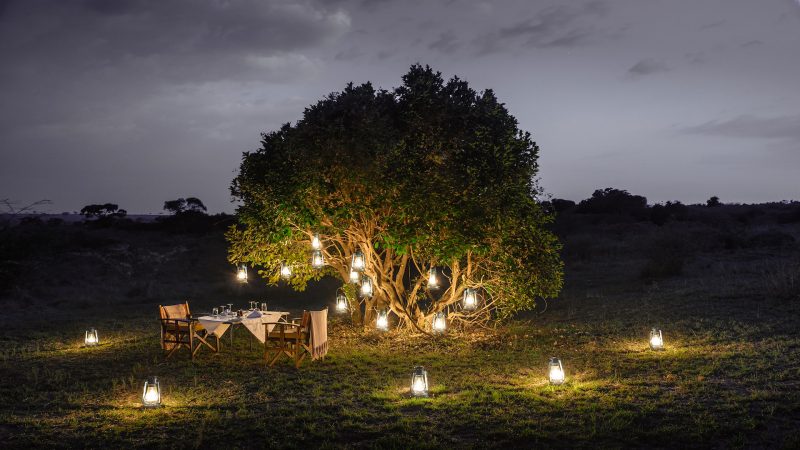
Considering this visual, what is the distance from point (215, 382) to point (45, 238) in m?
22.1

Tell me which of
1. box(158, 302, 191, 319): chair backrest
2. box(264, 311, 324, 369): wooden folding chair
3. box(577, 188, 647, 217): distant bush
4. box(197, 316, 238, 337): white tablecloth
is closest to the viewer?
box(264, 311, 324, 369): wooden folding chair

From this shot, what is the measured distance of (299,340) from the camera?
10.1 meters

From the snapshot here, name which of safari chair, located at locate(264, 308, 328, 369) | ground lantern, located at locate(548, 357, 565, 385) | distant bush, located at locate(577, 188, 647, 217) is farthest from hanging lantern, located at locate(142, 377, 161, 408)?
distant bush, located at locate(577, 188, 647, 217)

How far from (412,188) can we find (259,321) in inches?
145

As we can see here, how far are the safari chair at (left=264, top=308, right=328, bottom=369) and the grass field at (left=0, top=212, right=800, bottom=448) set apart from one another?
252mm

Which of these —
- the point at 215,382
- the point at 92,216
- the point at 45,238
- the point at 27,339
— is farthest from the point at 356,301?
the point at 92,216

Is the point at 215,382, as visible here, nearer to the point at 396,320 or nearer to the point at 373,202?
the point at 373,202

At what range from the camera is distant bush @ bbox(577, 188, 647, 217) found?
5041cm

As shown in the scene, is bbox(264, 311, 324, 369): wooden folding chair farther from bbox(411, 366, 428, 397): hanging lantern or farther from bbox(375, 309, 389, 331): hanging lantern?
bbox(411, 366, 428, 397): hanging lantern

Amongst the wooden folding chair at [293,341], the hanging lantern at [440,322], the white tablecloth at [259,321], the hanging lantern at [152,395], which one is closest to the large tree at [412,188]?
the hanging lantern at [440,322]

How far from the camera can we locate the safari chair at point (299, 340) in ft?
33.3

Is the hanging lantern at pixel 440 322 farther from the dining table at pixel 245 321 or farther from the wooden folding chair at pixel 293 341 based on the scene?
the dining table at pixel 245 321

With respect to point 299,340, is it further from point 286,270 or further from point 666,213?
point 666,213

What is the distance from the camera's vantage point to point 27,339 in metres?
13.1
